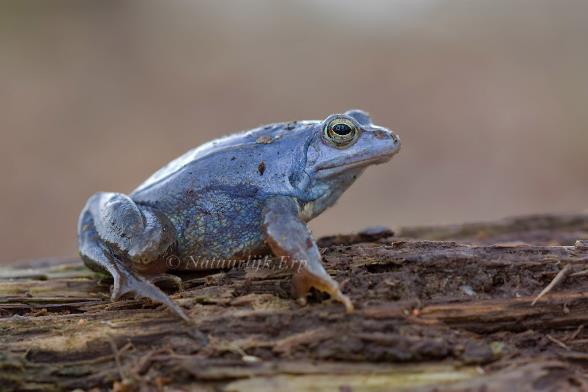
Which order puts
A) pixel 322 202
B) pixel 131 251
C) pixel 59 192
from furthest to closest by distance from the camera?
1. pixel 59 192
2. pixel 322 202
3. pixel 131 251

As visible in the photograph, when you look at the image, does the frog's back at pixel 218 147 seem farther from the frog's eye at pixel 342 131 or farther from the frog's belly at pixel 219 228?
the frog's eye at pixel 342 131

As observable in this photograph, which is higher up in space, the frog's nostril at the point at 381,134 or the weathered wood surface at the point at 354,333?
the frog's nostril at the point at 381,134

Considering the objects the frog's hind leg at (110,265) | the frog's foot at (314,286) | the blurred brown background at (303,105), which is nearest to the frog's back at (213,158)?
the frog's hind leg at (110,265)

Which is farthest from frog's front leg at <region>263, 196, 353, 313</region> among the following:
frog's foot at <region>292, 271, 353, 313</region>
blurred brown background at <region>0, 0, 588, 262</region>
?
blurred brown background at <region>0, 0, 588, 262</region>

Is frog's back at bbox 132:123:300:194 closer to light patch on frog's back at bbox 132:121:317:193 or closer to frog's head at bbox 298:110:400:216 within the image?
light patch on frog's back at bbox 132:121:317:193

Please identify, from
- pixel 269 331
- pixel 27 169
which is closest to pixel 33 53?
pixel 27 169

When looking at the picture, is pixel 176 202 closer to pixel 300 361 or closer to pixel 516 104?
pixel 300 361
